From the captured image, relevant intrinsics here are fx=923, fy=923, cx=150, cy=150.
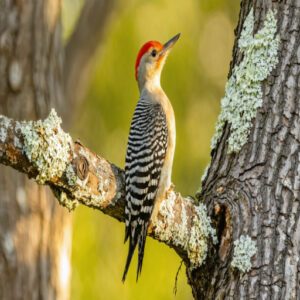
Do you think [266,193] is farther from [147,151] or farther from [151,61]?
[151,61]

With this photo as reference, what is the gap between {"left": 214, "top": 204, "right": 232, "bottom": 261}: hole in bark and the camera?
4574mm

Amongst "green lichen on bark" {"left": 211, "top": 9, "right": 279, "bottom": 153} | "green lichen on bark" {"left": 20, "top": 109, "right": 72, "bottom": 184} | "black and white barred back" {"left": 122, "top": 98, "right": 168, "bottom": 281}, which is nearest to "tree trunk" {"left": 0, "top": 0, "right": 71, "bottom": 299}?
"black and white barred back" {"left": 122, "top": 98, "right": 168, "bottom": 281}

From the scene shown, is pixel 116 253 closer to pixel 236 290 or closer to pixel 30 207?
pixel 30 207

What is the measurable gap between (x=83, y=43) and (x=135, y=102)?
170cm

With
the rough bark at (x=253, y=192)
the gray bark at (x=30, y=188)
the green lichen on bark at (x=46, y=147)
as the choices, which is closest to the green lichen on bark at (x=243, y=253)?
the rough bark at (x=253, y=192)

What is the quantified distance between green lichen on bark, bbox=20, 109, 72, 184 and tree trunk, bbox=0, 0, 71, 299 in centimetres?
201

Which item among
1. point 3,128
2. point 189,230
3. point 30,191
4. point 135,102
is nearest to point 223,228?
point 189,230

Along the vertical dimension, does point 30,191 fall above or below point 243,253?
above

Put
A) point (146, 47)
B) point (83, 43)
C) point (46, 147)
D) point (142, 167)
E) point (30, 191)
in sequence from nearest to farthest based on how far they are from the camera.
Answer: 1. point (46, 147)
2. point (142, 167)
3. point (30, 191)
4. point (146, 47)
5. point (83, 43)

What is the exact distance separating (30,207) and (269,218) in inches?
87.6

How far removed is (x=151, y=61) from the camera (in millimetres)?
6672

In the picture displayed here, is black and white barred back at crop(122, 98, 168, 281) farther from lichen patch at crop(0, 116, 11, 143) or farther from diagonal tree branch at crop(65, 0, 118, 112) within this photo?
diagonal tree branch at crop(65, 0, 118, 112)

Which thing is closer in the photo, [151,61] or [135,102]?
[151,61]

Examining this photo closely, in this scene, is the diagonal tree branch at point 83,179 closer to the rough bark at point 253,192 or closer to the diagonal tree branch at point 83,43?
the rough bark at point 253,192
